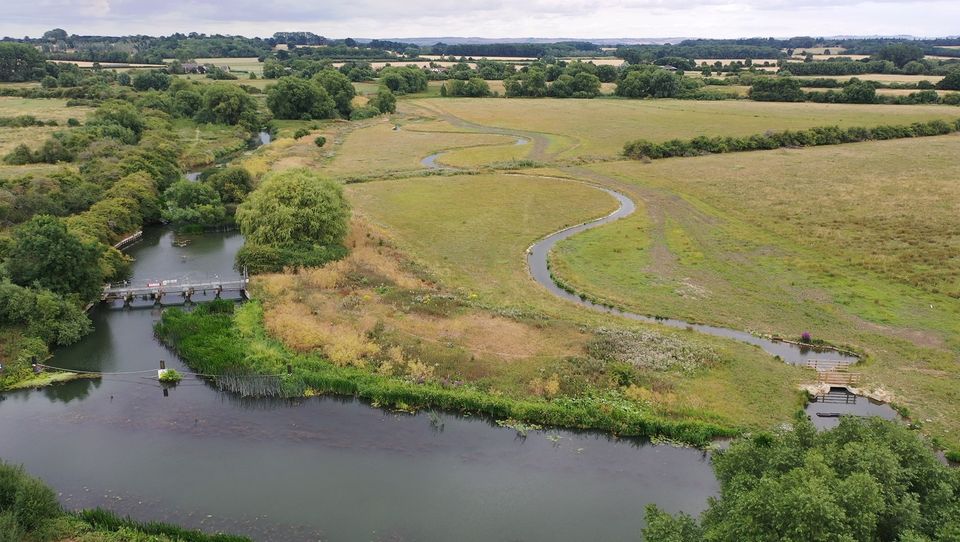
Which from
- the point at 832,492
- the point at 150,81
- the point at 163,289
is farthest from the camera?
the point at 150,81

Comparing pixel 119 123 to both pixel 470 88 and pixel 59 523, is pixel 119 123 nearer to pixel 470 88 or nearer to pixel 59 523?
pixel 59 523

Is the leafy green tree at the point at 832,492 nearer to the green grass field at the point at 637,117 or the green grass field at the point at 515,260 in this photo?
the green grass field at the point at 515,260

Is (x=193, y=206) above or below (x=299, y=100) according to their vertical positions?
below

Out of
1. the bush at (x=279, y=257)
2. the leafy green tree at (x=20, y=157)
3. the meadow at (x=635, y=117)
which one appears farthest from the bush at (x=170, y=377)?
the leafy green tree at (x=20, y=157)

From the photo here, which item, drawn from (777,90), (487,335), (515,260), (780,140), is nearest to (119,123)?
(515,260)

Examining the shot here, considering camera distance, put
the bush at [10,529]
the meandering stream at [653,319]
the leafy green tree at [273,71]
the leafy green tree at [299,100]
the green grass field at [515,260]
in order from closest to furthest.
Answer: the bush at [10,529] → the green grass field at [515,260] → the meandering stream at [653,319] → the leafy green tree at [299,100] → the leafy green tree at [273,71]

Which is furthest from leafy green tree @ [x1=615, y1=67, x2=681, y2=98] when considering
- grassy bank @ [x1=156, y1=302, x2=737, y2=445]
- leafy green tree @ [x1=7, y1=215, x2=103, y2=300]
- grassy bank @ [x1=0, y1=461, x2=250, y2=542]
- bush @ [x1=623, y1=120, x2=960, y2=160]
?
grassy bank @ [x1=0, y1=461, x2=250, y2=542]
